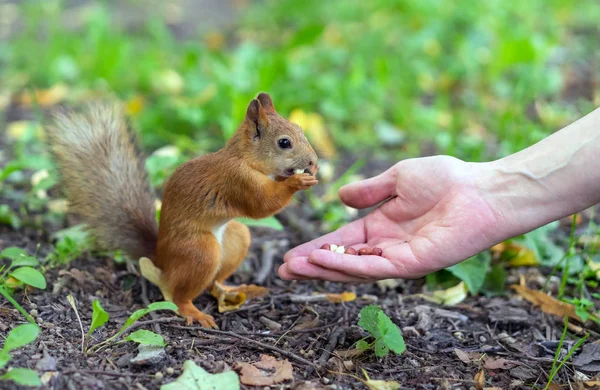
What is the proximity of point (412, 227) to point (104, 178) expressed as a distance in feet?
3.34

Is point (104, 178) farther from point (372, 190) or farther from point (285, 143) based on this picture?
point (372, 190)

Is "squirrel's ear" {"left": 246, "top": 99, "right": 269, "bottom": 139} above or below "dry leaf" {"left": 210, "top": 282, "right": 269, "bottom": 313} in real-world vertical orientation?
above

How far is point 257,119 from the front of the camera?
2.17 m

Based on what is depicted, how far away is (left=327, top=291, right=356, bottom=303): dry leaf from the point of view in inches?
89.7

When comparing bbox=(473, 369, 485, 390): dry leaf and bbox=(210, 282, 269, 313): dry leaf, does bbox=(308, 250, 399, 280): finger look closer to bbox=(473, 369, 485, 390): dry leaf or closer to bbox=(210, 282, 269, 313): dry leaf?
bbox=(473, 369, 485, 390): dry leaf

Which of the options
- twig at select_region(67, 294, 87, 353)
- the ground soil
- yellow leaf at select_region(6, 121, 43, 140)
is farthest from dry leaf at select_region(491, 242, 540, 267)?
yellow leaf at select_region(6, 121, 43, 140)

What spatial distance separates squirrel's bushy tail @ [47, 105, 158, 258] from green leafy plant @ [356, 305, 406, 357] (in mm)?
826

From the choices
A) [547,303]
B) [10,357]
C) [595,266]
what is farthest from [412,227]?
[10,357]

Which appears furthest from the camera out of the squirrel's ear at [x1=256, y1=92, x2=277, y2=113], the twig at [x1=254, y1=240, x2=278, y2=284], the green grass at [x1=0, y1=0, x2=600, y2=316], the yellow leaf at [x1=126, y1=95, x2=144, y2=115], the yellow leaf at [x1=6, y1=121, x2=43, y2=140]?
the yellow leaf at [x1=126, y1=95, x2=144, y2=115]

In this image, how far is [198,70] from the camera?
13.2 feet

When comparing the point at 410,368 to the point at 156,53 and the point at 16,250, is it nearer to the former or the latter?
the point at 16,250

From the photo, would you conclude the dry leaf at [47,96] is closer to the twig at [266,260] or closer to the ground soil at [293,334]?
the ground soil at [293,334]

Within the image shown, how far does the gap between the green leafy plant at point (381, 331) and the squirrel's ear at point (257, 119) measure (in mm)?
650

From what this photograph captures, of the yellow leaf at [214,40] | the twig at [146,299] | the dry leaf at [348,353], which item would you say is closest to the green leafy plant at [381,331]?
the dry leaf at [348,353]
